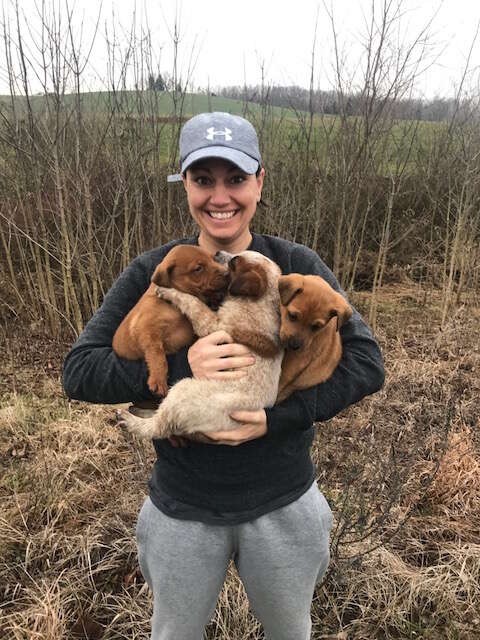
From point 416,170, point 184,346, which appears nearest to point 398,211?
point 416,170

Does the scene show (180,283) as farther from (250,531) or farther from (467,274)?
(467,274)

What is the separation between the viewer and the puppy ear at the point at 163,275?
7.64 ft

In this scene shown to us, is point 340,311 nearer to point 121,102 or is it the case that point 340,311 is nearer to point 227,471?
point 227,471

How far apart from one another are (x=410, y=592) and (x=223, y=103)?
32.8 ft

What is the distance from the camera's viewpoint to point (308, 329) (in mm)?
2291

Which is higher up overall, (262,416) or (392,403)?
(262,416)

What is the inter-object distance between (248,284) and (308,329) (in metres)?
0.35

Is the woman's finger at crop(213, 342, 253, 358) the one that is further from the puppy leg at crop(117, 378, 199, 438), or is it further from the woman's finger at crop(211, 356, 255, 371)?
the puppy leg at crop(117, 378, 199, 438)

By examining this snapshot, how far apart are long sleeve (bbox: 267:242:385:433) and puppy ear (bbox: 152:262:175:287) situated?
2.58ft

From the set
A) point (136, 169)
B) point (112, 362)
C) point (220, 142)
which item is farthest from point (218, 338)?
point (136, 169)

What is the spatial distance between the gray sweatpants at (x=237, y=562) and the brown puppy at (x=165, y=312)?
0.66m

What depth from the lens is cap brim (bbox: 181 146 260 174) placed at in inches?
87.7

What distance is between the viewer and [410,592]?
3908 mm

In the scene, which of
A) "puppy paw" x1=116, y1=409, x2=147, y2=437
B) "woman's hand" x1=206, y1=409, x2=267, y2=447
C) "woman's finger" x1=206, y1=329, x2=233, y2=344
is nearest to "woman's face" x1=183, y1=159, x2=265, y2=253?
"woman's finger" x1=206, y1=329, x2=233, y2=344
